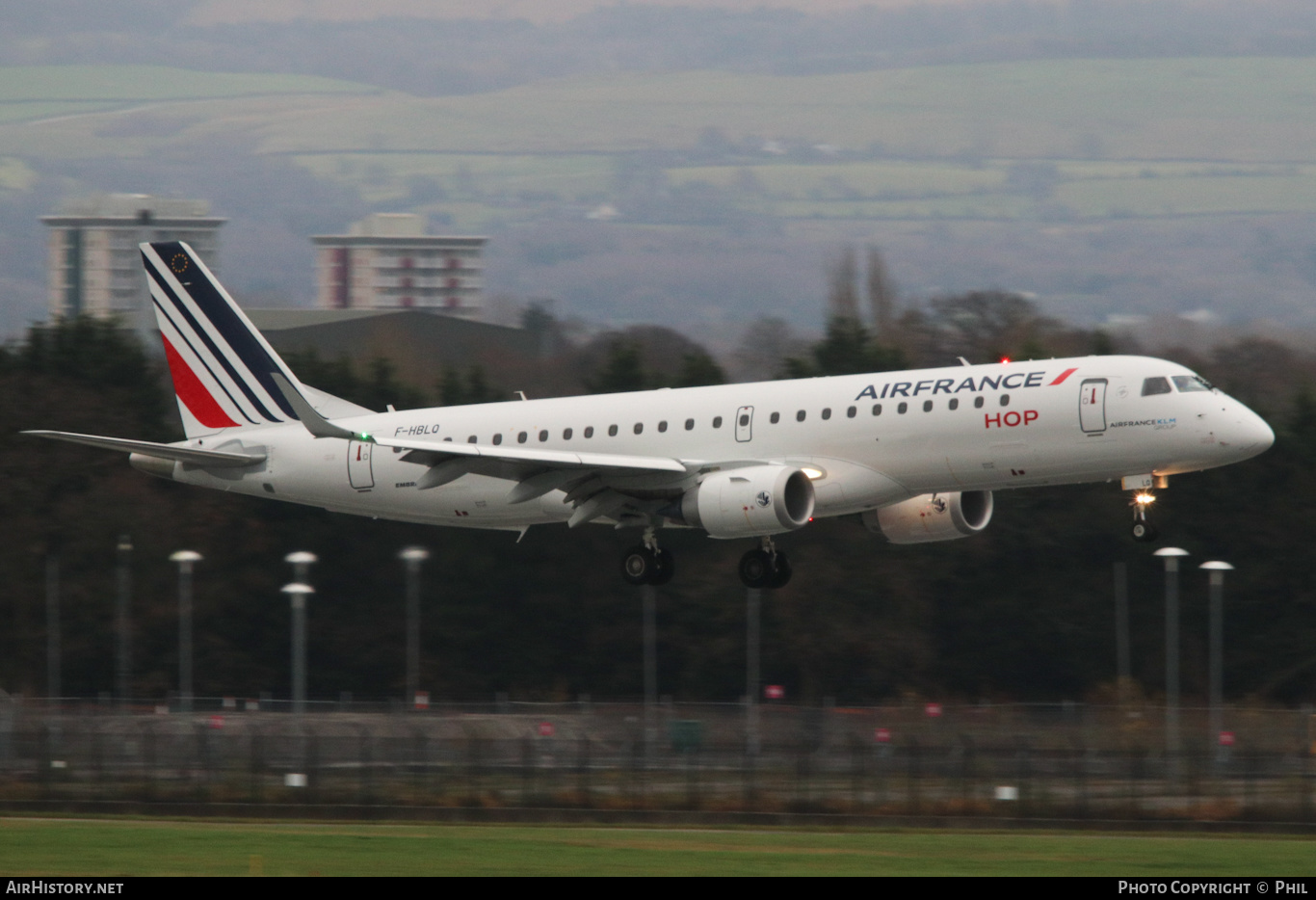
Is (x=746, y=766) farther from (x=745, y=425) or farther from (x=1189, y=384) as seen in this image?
(x=1189, y=384)

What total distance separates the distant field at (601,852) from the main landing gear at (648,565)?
7.76 meters

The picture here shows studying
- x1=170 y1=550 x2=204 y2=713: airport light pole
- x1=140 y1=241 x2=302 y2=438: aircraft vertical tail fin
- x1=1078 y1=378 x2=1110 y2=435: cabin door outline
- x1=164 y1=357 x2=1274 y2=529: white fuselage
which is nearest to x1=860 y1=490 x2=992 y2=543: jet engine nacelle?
x1=164 y1=357 x2=1274 y2=529: white fuselage

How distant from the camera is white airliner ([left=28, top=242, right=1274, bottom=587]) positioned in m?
47.6

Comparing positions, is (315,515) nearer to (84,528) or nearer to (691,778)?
(84,528)

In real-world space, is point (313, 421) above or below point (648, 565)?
above

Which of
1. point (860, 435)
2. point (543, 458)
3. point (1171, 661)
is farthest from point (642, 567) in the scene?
point (1171, 661)

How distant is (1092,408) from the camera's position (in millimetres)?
47469

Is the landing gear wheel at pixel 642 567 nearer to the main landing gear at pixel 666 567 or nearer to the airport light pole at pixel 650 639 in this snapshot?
the main landing gear at pixel 666 567

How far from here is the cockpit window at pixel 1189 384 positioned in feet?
156

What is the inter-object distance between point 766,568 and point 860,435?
5668 millimetres

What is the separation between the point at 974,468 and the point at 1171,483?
53.2 meters

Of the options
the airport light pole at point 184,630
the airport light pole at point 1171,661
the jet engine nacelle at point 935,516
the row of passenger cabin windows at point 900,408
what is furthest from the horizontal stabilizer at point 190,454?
Result: the airport light pole at point 184,630
